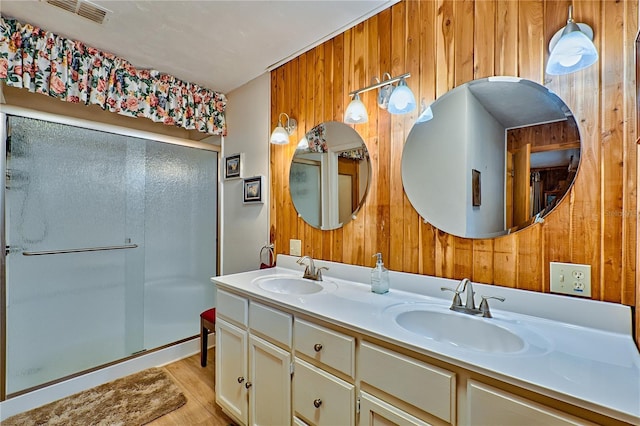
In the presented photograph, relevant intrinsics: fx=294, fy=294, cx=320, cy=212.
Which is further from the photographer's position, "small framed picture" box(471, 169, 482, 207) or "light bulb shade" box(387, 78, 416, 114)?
Answer: "light bulb shade" box(387, 78, 416, 114)

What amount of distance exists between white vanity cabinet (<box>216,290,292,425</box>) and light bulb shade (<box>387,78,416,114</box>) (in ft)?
3.64

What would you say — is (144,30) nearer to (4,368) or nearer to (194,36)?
(194,36)

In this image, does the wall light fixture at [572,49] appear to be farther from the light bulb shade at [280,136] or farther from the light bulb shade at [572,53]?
the light bulb shade at [280,136]

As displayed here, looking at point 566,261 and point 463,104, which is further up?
point 463,104

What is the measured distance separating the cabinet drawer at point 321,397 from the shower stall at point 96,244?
5.54 ft

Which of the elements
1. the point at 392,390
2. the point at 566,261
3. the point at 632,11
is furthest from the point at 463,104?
the point at 392,390

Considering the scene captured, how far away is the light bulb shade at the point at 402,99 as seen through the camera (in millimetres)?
1393

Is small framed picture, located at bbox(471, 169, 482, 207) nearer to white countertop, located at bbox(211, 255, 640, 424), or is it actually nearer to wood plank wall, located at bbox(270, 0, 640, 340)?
wood plank wall, located at bbox(270, 0, 640, 340)

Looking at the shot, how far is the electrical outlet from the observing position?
1.04 meters

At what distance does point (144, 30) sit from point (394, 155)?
67.7 inches

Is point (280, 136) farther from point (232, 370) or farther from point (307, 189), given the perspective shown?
point (232, 370)

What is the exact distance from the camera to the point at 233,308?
1.62 metres

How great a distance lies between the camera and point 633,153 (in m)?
0.97

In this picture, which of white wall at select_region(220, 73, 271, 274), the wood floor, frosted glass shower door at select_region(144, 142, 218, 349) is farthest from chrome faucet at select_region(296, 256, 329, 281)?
frosted glass shower door at select_region(144, 142, 218, 349)
